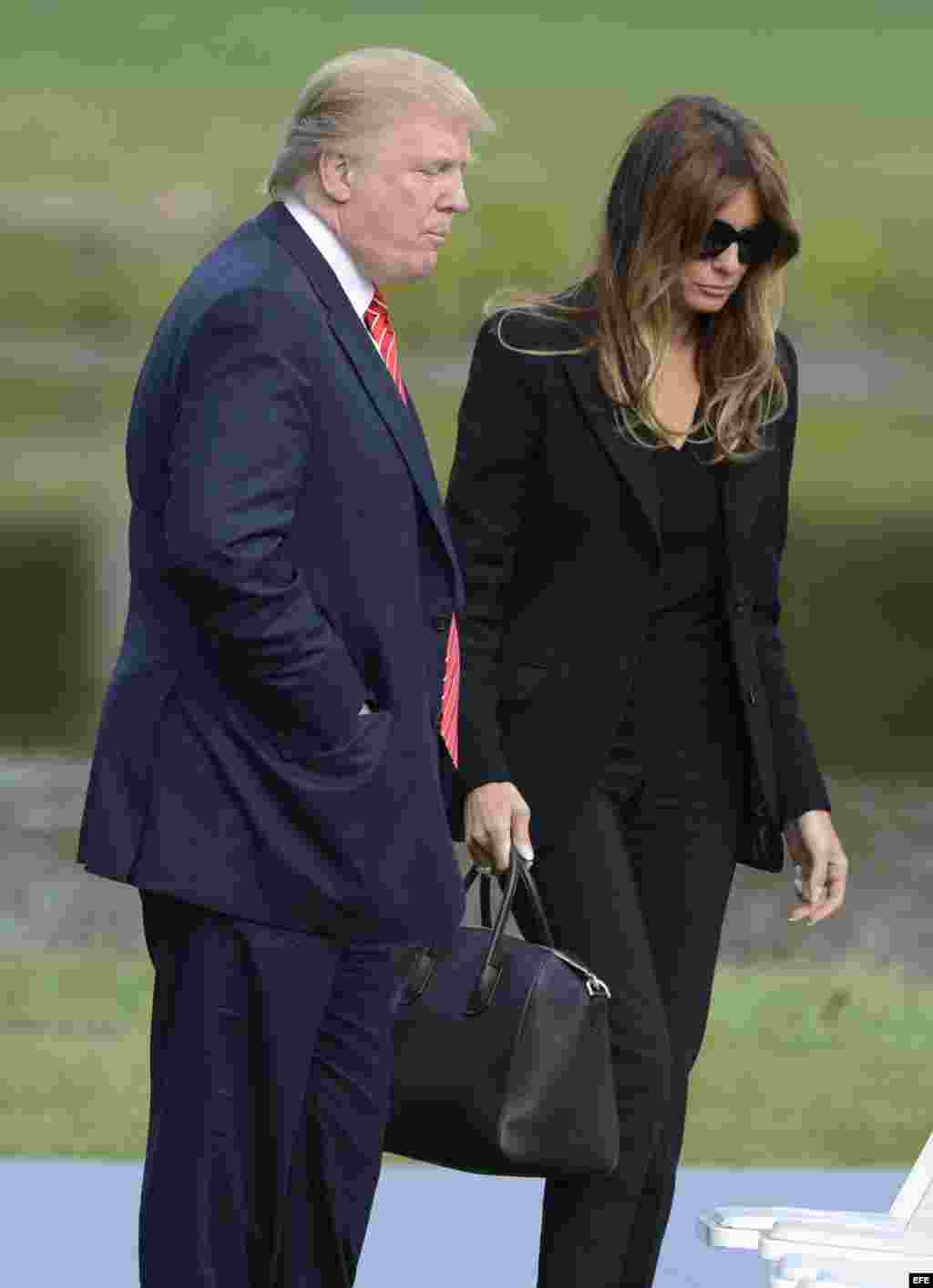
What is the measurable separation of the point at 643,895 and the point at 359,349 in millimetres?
830

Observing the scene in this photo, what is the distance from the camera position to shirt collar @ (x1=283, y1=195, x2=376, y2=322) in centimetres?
282

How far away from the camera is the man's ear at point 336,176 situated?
9.21 ft

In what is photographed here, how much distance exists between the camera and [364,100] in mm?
2797

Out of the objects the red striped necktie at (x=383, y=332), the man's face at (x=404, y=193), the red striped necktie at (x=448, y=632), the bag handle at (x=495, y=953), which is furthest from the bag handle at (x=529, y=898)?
the man's face at (x=404, y=193)

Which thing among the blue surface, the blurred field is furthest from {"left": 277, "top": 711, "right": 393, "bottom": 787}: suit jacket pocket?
the blurred field

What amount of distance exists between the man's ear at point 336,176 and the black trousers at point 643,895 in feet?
2.35

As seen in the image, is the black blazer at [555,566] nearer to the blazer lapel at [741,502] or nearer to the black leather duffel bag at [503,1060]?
the blazer lapel at [741,502]

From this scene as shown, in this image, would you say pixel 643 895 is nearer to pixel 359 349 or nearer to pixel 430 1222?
pixel 359 349

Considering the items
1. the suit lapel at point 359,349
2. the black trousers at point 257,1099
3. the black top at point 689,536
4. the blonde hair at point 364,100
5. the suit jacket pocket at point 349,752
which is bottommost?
the black trousers at point 257,1099

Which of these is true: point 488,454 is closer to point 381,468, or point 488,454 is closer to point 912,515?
point 381,468

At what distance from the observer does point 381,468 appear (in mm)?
2764

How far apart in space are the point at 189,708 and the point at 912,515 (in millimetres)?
5851

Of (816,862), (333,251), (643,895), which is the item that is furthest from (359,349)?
(816,862)

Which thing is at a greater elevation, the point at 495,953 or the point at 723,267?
the point at 723,267
